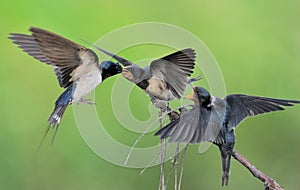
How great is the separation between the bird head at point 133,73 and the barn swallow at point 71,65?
0.02m

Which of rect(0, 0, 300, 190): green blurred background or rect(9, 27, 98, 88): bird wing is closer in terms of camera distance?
rect(9, 27, 98, 88): bird wing

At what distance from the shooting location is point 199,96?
1104 millimetres

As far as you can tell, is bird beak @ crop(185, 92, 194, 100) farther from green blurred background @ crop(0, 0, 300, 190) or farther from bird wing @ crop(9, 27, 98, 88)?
green blurred background @ crop(0, 0, 300, 190)

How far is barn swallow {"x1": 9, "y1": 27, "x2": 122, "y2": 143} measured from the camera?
109 centimetres

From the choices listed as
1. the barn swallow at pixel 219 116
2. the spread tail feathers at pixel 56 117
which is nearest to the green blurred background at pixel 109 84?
the spread tail feathers at pixel 56 117

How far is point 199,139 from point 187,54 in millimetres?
192

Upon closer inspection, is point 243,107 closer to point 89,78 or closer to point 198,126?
point 198,126

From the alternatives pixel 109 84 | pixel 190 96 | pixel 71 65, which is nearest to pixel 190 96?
pixel 190 96

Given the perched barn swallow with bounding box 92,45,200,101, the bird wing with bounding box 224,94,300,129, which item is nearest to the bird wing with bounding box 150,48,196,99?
the perched barn swallow with bounding box 92,45,200,101

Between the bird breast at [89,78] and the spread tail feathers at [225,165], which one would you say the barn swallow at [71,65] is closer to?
the bird breast at [89,78]

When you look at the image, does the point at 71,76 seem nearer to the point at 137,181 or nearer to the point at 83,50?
the point at 83,50

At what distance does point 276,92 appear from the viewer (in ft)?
6.55

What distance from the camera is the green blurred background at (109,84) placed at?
1909 mm

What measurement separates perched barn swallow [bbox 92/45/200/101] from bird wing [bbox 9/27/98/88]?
73 millimetres
